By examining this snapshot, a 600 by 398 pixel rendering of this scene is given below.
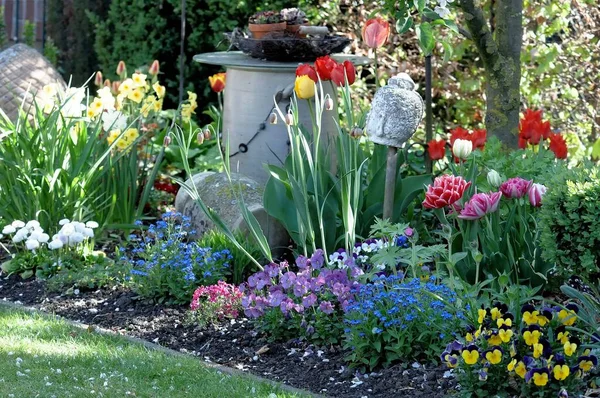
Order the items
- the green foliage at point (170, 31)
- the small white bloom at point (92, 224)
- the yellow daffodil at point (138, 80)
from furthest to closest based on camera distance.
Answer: the green foliage at point (170, 31), the yellow daffodil at point (138, 80), the small white bloom at point (92, 224)

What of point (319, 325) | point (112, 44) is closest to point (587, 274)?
point (319, 325)

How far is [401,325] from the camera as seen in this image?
12.4 ft

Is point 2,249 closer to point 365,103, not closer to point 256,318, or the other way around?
point 256,318

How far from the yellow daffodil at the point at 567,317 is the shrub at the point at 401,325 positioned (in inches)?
15.3

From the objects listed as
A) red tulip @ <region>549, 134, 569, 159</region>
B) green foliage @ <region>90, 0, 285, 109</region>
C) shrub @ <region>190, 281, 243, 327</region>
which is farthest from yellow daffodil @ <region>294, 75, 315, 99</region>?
green foliage @ <region>90, 0, 285, 109</region>

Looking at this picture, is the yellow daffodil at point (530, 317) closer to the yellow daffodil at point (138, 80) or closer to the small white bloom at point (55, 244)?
the small white bloom at point (55, 244)

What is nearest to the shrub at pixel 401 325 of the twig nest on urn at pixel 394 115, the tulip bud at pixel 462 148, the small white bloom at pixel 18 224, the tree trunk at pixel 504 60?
the tulip bud at pixel 462 148

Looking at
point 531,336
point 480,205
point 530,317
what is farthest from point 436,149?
point 531,336

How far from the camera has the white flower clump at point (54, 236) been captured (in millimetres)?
4988

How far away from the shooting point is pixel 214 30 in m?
8.01

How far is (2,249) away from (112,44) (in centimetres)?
370

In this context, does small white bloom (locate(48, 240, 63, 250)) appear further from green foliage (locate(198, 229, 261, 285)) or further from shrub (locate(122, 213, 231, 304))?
green foliage (locate(198, 229, 261, 285))

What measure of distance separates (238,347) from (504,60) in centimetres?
226

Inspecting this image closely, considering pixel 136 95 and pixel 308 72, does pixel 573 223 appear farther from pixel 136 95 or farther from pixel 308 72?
pixel 136 95
